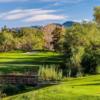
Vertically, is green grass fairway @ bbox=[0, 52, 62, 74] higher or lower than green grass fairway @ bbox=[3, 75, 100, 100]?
lower

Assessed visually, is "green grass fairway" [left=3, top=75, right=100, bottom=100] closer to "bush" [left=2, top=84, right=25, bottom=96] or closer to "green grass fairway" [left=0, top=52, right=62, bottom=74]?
"bush" [left=2, top=84, right=25, bottom=96]

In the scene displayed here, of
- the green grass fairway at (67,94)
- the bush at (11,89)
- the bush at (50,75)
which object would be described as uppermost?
the green grass fairway at (67,94)

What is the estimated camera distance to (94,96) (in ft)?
99.8

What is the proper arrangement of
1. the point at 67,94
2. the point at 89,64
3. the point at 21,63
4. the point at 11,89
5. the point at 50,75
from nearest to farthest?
the point at 67,94 → the point at 11,89 → the point at 50,75 → the point at 89,64 → the point at 21,63

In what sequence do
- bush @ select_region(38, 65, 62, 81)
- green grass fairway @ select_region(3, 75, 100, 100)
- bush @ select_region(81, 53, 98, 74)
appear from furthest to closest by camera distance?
1. bush @ select_region(81, 53, 98, 74)
2. bush @ select_region(38, 65, 62, 81)
3. green grass fairway @ select_region(3, 75, 100, 100)

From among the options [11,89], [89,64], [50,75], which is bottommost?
[11,89]

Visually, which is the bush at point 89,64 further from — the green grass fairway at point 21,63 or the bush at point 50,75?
the green grass fairway at point 21,63

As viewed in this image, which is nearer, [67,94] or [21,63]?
[67,94]

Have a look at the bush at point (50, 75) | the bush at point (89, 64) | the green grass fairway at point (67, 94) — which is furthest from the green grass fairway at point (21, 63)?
the green grass fairway at point (67, 94)

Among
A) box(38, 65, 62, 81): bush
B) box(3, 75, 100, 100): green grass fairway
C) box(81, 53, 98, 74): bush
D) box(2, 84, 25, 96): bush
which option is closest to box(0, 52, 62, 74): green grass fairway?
box(81, 53, 98, 74): bush

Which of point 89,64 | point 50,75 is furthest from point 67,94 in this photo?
point 89,64

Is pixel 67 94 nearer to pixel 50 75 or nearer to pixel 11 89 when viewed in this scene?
pixel 11 89

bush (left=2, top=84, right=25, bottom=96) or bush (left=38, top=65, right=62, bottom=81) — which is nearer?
bush (left=2, top=84, right=25, bottom=96)

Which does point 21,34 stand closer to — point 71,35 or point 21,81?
point 71,35
